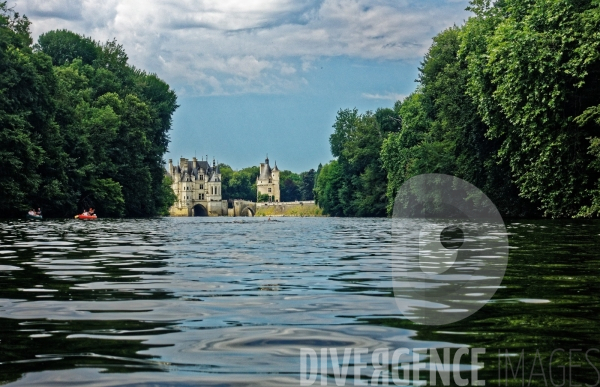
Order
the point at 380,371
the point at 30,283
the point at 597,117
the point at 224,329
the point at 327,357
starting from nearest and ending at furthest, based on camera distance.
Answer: the point at 380,371 → the point at 327,357 → the point at 224,329 → the point at 30,283 → the point at 597,117

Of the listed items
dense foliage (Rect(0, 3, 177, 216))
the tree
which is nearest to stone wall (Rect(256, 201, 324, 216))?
dense foliage (Rect(0, 3, 177, 216))

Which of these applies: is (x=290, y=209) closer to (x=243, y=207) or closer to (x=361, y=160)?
(x=243, y=207)

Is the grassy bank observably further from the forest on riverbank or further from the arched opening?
the forest on riverbank

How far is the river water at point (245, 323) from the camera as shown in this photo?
4434mm

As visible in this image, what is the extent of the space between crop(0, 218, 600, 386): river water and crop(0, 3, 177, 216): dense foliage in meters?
35.5

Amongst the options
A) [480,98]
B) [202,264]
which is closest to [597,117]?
[480,98]

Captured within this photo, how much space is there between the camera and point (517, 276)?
32.6 feet

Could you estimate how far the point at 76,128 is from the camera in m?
57.4

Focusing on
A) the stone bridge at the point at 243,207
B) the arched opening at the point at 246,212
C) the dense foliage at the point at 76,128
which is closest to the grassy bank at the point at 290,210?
the stone bridge at the point at 243,207

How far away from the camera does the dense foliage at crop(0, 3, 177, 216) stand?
4519 centimetres

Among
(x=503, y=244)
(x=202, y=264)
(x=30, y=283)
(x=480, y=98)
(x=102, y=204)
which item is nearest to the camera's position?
(x=30, y=283)

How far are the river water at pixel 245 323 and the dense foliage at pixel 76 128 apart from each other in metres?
35.5

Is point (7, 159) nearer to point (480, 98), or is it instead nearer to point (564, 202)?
point (480, 98)

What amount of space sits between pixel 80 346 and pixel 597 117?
32.4 metres
